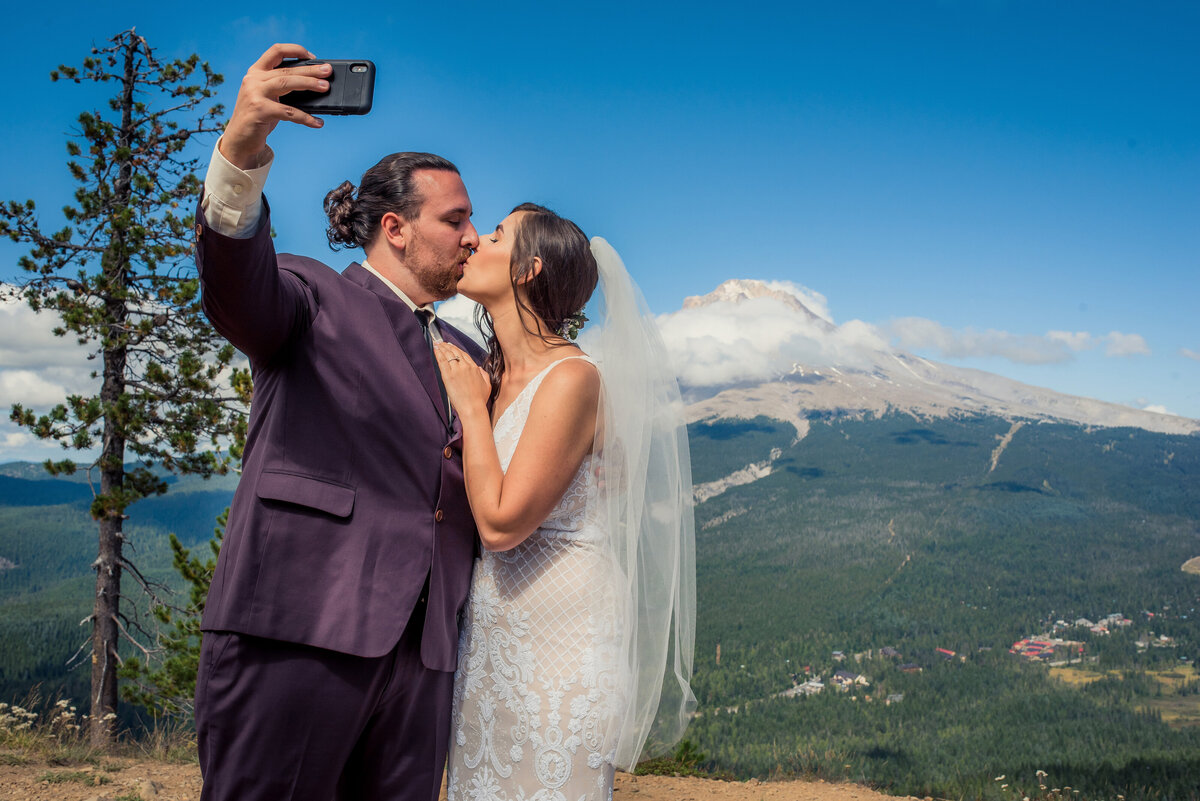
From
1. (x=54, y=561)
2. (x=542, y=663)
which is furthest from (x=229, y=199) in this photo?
(x=54, y=561)

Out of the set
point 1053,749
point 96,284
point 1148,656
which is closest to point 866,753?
point 1053,749

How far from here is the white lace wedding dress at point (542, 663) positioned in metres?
2.54

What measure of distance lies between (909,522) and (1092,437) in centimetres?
6386

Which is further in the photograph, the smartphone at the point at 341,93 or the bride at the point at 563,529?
the bride at the point at 563,529

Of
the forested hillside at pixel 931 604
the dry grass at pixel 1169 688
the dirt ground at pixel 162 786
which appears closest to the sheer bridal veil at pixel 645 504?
the dirt ground at pixel 162 786

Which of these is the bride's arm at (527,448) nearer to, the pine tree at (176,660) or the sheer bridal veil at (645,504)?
the sheer bridal veil at (645,504)

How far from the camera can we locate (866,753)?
166 ft

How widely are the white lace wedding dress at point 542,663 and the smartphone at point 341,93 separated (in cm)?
110

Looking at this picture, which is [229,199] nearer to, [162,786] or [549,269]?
[549,269]

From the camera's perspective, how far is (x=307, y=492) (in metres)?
2.24

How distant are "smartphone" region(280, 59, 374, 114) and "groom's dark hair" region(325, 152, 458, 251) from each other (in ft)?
3.19

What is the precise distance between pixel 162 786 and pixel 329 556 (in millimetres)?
6139

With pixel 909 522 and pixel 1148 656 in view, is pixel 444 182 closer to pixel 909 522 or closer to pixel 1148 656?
pixel 1148 656

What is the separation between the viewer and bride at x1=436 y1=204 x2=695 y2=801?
2531 millimetres
